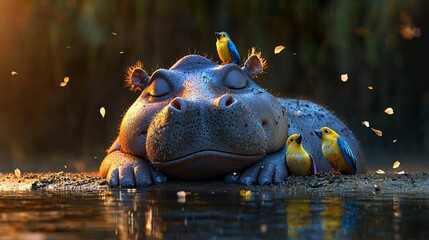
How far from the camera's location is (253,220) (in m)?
4.59

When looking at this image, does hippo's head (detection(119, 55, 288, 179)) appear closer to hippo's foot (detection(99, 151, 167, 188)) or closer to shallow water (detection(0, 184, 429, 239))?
hippo's foot (detection(99, 151, 167, 188))

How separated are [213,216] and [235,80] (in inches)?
142

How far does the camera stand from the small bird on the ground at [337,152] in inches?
325

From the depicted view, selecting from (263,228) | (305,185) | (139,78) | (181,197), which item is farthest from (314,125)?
(263,228)

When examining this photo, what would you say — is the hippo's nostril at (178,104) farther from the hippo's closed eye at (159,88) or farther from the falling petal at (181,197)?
the falling petal at (181,197)

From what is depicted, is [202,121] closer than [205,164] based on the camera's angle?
Yes

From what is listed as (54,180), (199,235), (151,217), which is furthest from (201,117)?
(199,235)

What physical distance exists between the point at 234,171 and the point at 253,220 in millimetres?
3216

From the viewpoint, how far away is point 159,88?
8297 mm

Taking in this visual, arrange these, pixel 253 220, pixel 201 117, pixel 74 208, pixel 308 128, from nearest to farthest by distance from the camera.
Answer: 1. pixel 253 220
2. pixel 74 208
3. pixel 201 117
4. pixel 308 128

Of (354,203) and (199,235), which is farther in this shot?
(354,203)

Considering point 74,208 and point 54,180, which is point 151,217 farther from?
point 54,180

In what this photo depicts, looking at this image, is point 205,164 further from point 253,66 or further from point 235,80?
point 253,66

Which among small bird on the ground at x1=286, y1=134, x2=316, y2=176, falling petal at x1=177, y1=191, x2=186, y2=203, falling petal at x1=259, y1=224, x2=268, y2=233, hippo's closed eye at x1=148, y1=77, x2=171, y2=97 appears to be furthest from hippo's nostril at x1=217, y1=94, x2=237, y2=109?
falling petal at x1=259, y1=224, x2=268, y2=233
